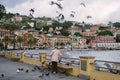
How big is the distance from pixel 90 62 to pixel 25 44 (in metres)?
160

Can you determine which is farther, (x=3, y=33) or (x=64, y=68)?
(x=3, y=33)

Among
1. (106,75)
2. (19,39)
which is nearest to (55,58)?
(106,75)

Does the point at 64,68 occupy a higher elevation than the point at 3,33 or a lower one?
lower

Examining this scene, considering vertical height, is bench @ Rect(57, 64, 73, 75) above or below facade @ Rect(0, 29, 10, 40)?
below

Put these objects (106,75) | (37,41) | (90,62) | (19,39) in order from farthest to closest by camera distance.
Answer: (37,41), (19,39), (90,62), (106,75)

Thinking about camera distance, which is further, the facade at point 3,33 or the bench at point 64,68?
the facade at point 3,33

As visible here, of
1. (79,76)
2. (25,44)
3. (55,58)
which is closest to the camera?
(79,76)

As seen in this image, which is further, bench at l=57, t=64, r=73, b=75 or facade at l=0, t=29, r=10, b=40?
facade at l=0, t=29, r=10, b=40

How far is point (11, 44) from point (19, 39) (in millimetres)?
4529

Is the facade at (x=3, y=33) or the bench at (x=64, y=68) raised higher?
the facade at (x=3, y=33)

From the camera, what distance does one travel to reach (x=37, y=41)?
18788cm

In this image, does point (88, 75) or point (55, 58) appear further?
point (55, 58)

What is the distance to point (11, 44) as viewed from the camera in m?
162

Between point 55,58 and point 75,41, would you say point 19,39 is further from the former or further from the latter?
point 55,58
